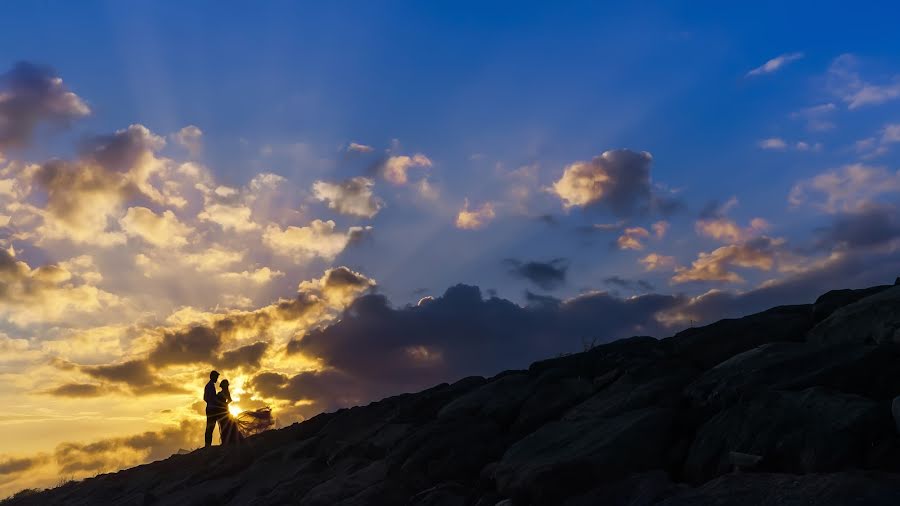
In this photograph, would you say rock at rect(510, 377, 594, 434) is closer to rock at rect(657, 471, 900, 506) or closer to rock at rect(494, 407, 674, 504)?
rock at rect(494, 407, 674, 504)

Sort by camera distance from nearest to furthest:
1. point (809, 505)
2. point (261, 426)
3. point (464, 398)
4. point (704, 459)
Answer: point (809, 505), point (704, 459), point (464, 398), point (261, 426)

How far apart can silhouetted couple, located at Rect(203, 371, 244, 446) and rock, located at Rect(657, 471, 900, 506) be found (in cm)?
1539

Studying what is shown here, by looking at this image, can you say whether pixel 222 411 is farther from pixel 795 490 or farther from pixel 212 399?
pixel 795 490

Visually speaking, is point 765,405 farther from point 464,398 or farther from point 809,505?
point 464,398

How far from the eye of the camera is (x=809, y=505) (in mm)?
6723

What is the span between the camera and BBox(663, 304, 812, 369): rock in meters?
11.9

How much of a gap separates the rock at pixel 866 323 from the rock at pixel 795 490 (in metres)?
3.21

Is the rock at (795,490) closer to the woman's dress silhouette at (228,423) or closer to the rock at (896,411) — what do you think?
the rock at (896,411)

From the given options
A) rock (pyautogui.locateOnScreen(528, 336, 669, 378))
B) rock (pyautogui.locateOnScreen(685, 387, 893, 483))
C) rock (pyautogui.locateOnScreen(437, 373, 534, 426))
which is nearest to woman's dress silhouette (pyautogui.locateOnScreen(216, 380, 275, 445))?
rock (pyautogui.locateOnScreen(437, 373, 534, 426))

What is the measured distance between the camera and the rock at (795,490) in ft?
21.7

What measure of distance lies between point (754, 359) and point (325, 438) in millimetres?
9756

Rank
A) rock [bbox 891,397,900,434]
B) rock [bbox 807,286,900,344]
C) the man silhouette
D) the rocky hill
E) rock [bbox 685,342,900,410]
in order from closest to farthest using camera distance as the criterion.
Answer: rock [bbox 891,397,900,434], the rocky hill, rock [bbox 685,342,900,410], rock [bbox 807,286,900,344], the man silhouette

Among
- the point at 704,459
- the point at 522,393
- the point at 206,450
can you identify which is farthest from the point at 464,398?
the point at 206,450

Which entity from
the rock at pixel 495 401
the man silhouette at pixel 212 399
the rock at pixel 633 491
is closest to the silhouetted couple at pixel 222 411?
the man silhouette at pixel 212 399
